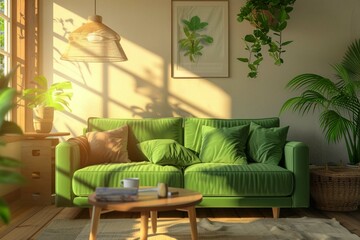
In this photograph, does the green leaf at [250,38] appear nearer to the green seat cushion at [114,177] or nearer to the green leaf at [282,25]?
the green leaf at [282,25]

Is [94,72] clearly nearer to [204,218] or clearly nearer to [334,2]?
[204,218]

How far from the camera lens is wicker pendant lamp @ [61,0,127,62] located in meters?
3.83

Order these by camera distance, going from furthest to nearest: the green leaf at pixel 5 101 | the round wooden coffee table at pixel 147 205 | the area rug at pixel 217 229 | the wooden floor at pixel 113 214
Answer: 1. the wooden floor at pixel 113 214
2. the area rug at pixel 217 229
3. the round wooden coffee table at pixel 147 205
4. the green leaf at pixel 5 101

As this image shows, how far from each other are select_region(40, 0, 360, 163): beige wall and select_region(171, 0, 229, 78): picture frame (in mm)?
65

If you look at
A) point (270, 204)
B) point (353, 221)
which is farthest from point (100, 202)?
point (353, 221)

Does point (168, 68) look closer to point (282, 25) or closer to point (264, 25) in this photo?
point (264, 25)

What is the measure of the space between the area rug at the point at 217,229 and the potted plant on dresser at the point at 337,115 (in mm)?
468

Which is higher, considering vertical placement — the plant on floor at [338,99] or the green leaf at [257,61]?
the green leaf at [257,61]

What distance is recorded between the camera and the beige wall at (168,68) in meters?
4.89

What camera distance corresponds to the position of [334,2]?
16.2 feet

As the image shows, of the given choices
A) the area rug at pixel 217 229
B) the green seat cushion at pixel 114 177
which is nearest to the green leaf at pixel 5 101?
the area rug at pixel 217 229

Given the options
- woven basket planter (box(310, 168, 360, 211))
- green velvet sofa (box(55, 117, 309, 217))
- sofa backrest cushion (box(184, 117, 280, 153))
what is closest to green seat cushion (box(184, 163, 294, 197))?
green velvet sofa (box(55, 117, 309, 217))

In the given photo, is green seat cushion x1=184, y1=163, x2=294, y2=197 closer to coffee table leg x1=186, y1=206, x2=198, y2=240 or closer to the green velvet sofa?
the green velvet sofa

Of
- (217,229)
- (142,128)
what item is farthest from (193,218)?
(142,128)
